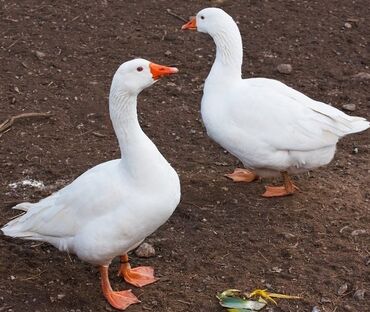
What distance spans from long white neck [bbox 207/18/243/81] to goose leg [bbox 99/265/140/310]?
204 cm

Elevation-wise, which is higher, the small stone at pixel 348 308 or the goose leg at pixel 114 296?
the goose leg at pixel 114 296

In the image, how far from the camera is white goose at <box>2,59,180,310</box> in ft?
13.8

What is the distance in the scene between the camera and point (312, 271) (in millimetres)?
4824

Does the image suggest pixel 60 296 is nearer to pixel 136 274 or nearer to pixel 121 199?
pixel 136 274

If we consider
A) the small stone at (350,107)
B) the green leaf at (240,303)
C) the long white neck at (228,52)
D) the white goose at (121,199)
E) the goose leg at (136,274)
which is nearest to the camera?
the white goose at (121,199)

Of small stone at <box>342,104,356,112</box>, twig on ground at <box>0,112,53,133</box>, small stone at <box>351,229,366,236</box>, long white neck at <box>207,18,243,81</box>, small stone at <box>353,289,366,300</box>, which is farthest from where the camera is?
small stone at <box>342,104,356,112</box>

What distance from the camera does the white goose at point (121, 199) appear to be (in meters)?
4.20

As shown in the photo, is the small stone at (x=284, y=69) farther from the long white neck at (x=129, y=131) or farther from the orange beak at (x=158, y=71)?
the long white neck at (x=129, y=131)

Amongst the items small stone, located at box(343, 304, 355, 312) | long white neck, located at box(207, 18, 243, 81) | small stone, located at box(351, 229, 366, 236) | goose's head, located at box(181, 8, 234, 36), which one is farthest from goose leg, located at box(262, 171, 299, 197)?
small stone, located at box(343, 304, 355, 312)

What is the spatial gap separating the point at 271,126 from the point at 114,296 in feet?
5.96

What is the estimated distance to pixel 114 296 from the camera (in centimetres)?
450

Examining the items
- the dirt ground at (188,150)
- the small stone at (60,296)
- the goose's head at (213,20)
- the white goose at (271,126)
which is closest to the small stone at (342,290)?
the dirt ground at (188,150)

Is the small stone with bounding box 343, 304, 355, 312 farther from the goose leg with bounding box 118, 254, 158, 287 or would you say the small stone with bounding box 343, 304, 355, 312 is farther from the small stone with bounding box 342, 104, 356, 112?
the small stone with bounding box 342, 104, 356, 112

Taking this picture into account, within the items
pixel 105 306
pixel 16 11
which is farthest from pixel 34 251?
pixel 16 11
